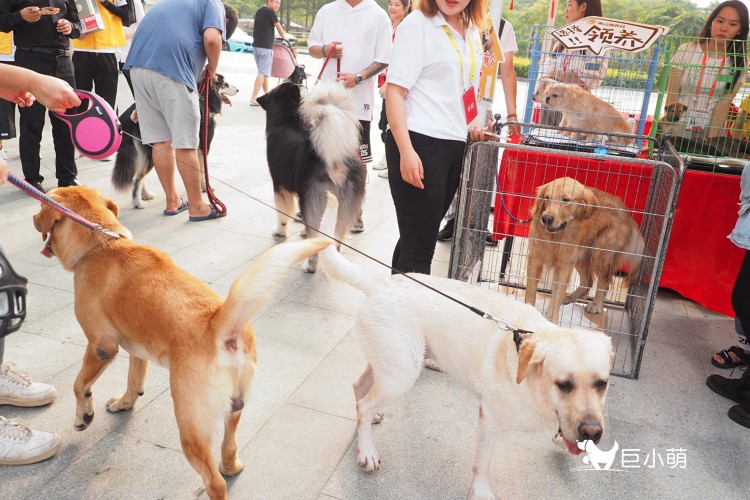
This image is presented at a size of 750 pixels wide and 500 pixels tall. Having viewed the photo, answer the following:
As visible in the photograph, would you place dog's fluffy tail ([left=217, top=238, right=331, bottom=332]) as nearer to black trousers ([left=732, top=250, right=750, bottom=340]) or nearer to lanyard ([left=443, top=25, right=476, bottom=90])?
lanyard ([left=443, top=25, right=476, bottom=90])

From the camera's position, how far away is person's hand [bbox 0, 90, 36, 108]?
2135 millimetres

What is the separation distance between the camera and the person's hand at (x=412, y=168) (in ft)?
8.52

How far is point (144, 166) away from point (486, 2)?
11.4 ft

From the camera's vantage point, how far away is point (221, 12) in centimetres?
451

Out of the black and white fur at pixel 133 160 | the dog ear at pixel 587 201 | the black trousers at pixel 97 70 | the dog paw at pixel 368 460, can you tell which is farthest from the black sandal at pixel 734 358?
the black trousers at pixel 97 70

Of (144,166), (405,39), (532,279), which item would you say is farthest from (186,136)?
(532,279)

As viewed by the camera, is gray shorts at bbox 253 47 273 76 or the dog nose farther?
gray shorts at bbox 253 47 273 76

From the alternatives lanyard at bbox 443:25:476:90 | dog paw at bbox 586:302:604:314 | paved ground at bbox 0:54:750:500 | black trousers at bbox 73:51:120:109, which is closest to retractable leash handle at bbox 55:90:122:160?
paved ground at bbox 0:54:750:500

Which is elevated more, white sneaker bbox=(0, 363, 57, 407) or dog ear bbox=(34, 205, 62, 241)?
dog ear bbox=(34, 205, 62, 241)

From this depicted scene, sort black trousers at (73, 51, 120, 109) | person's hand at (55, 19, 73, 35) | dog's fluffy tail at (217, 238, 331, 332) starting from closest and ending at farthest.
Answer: dog's fluffy tail at (217, 238, 331, 332)
person's hand at (55, 19, 73, 35)
black trousers at (73, 51, 120, 109)

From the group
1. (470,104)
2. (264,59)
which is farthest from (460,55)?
(264,59)

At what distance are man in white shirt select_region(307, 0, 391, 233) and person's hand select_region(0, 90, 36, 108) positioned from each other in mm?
2516

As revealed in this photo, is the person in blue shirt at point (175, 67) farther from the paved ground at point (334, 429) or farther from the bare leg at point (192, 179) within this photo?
the paved ground at point (334, 429)

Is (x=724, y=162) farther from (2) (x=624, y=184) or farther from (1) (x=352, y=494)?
(1) (x=352, y=494)
